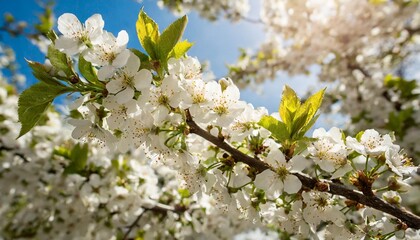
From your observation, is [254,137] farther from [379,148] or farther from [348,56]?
[348,56]

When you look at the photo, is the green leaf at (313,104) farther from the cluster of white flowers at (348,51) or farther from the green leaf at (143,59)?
the cluster of white flowers at (348,51)

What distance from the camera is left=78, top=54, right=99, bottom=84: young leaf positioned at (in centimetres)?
103

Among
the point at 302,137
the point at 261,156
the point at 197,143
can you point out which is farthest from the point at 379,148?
the point at 197,143

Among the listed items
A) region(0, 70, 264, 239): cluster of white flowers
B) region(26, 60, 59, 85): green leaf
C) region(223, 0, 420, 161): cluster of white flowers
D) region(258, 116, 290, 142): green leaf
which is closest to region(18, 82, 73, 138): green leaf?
region(26, 60, 59, 85): green leaf

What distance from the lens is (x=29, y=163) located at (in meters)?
3.35

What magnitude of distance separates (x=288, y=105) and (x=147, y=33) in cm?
50

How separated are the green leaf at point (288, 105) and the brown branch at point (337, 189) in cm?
16

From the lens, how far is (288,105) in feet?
3.51

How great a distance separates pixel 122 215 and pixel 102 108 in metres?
2.01

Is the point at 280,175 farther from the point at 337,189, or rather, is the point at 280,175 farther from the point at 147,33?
A: the point at 147,33

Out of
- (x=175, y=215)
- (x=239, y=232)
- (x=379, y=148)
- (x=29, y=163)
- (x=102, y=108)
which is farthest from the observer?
(x=239, y=232)

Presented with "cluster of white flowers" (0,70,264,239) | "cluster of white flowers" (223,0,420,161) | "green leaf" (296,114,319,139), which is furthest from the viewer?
"cluster of white flowers" (223,0,420,161)

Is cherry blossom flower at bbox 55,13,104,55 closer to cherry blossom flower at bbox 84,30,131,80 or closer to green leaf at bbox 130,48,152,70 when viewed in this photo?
cherry blossom flower at bbox 84,30,131,80

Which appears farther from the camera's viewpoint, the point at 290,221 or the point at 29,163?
the point at 29,163
